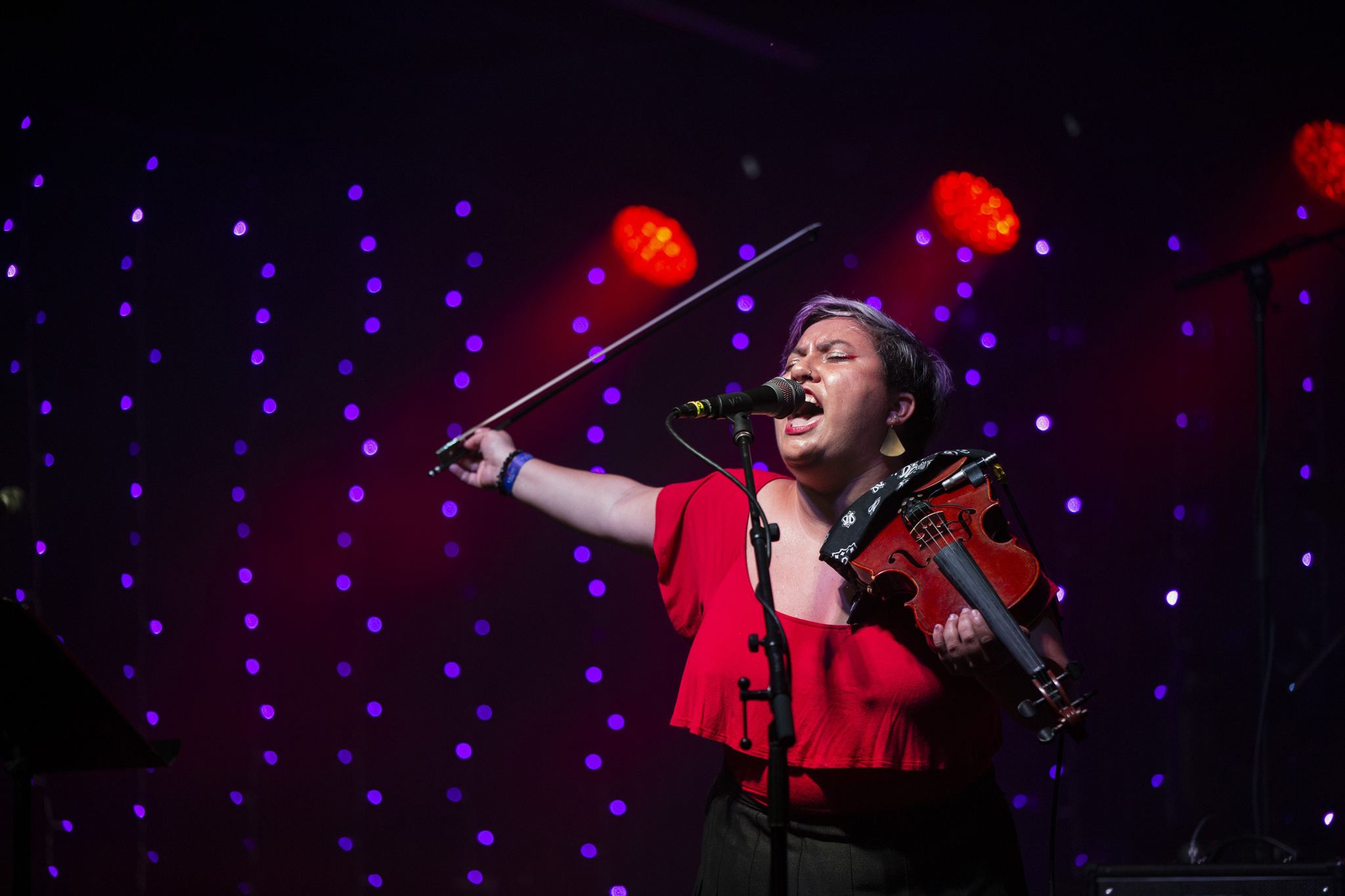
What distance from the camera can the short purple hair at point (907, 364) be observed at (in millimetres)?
1898

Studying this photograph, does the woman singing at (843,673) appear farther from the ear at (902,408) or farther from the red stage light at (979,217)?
the red stage light at (979,217)

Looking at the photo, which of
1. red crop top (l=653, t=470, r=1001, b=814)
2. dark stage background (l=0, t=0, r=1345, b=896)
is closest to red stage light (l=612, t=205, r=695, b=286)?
dark stage background (l=0, t=0, r=1345, b=896)

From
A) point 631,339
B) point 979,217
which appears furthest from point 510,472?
point 979,217

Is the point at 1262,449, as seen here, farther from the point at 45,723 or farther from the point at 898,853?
the point at 45,723

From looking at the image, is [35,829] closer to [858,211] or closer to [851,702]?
[851,702]

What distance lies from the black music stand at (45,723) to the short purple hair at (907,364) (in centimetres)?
156

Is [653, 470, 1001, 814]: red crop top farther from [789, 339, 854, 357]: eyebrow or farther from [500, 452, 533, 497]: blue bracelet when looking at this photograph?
[500, 452, 533, 497]: blue bracelet

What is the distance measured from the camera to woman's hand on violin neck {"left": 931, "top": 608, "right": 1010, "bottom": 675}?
1395 millimetres

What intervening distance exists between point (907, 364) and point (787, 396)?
360 millimetres

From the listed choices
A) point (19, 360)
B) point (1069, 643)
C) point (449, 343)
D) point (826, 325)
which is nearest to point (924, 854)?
point (826, 325)

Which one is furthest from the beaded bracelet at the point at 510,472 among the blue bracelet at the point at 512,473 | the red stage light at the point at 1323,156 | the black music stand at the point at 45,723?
the red stage light at the point at 1323,156

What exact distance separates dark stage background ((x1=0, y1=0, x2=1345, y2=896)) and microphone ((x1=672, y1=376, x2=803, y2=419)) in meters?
1.23

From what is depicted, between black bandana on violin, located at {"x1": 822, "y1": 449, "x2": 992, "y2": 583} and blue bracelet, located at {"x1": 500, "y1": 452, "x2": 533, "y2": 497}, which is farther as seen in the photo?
blue bracelet, located at {"x1": 500, "y1": 452, "x2": 533, "y2": 497}

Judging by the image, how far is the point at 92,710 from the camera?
1.86 meters
